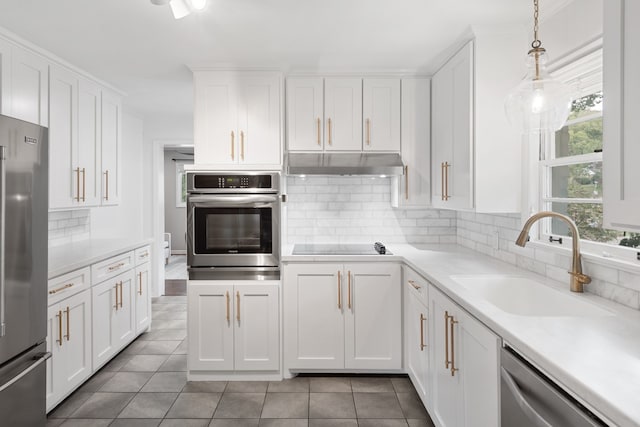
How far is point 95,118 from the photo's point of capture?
3361mm

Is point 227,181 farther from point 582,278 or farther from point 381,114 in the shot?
point 582,278

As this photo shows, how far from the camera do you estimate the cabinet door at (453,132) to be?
249 cm

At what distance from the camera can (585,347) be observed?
1.18m

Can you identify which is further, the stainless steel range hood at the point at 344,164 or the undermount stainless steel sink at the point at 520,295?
the stainless steel range hood at the point at 344,164

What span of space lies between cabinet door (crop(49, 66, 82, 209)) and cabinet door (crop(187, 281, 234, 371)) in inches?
46.9

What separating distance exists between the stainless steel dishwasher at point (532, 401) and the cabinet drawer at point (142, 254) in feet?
Result: 10.5

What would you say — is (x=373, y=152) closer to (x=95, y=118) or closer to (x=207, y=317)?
(x=207, y=317)

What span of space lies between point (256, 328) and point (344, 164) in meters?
1.41

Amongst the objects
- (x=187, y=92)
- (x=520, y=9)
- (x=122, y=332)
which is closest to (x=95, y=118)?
(x=187, y=92)

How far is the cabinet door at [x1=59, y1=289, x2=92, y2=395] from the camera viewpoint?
2.53 m

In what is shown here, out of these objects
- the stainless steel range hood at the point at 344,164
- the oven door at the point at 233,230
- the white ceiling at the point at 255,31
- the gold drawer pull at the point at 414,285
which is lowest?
the gold drawer pull at the point at 414,285

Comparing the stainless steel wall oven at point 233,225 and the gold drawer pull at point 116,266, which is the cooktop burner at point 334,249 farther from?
the gold drawer pull at point 116,266

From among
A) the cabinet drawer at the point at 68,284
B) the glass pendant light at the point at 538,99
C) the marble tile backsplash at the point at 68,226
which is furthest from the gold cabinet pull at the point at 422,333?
the marble tile backsplash at the point at 68,226

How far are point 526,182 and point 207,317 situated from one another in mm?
2381
